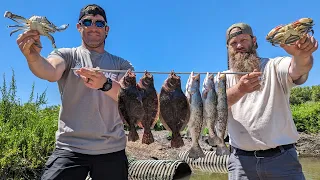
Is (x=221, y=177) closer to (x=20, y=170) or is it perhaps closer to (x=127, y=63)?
(x=20, y=170)

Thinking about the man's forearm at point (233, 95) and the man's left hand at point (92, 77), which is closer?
the man's left hand at point (92, 77)

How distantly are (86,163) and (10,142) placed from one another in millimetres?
4371

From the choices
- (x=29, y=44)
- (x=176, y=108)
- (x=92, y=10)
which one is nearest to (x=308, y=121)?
(x=176, y=108)

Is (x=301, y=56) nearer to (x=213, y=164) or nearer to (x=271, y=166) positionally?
(x=271, y=166)

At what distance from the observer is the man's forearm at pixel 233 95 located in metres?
4.36

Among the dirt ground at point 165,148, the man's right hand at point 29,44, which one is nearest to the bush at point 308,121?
the dirt ground at point 165,148

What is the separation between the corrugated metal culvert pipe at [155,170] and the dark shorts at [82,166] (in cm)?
824

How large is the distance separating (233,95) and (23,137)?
5.90m

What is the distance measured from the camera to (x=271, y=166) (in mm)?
4363

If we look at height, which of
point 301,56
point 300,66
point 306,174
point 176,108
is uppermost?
point 301,56

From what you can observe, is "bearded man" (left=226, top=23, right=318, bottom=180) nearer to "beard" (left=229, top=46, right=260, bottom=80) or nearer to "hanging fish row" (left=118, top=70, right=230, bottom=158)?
"beard" (left=229, top=46, right=260, bottom=80)

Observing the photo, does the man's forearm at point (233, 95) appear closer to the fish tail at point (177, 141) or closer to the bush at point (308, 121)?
the fish tail at point (177, 141)

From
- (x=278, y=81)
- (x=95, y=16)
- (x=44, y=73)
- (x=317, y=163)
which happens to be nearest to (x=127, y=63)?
(x=95, y=16)

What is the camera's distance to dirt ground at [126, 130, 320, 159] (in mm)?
15542
